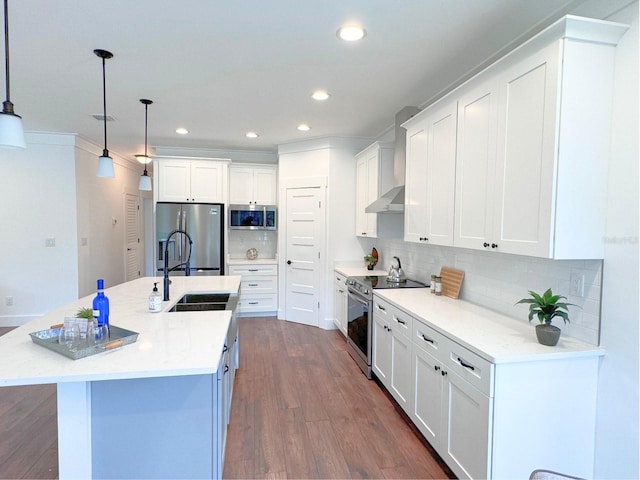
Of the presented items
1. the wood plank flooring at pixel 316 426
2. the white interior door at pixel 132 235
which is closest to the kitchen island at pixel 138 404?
the wood plank flooring at pixel 316 426

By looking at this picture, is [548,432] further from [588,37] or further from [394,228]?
[394,228]

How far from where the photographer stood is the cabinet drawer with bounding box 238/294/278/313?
5355 mm

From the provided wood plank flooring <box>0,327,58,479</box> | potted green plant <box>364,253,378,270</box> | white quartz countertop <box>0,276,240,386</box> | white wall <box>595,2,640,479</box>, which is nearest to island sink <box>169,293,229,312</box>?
white quartz countertop <box>0,276,240,386</box>

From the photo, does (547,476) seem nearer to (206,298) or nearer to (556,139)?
(556,139)

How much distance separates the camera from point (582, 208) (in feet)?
5.47

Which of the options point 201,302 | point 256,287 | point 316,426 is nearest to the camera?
point 316,426

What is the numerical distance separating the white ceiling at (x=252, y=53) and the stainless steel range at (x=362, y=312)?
70.7 inches

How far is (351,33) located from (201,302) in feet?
7.53

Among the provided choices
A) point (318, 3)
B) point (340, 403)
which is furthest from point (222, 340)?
point (318, 3)

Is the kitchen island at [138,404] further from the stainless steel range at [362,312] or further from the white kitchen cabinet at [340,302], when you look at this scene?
the white kitchen cabinet at [340,302]

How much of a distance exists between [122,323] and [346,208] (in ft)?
11.2

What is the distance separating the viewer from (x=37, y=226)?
15.6 ft

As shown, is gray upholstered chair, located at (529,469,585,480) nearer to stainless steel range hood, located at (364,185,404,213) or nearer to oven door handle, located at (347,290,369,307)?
oven door handle, located at (347,290,369,307)

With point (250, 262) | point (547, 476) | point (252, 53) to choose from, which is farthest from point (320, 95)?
point (547, 476)
